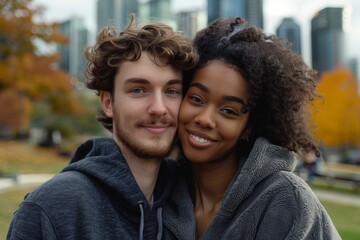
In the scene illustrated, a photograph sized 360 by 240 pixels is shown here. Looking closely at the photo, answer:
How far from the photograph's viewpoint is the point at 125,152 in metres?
2.54

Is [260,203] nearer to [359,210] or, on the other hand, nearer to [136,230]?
[136,230]

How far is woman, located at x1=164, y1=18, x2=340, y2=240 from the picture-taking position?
2.28m

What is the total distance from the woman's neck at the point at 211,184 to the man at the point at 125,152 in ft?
0.56

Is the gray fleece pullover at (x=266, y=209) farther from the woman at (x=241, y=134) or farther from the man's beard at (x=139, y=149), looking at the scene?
the man's beard at (x=139, y=149)

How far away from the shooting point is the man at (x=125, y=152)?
212cm

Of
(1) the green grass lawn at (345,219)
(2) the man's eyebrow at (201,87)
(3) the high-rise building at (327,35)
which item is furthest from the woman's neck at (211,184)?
(3) the high-rise building at (327,35)

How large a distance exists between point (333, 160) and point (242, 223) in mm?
35374

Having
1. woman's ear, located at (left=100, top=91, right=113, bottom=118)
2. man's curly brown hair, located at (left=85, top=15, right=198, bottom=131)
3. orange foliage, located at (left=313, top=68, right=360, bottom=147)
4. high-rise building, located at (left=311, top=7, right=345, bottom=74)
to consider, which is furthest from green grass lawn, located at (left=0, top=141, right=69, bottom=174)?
high-rise building, located at (left=311, top=7, right=345, bottom=74)

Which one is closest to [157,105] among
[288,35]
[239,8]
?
[288,35]

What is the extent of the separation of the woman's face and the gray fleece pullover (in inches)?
6.7

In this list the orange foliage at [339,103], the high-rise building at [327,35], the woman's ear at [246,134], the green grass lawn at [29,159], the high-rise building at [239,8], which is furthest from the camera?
the high-rise building at [327,35]

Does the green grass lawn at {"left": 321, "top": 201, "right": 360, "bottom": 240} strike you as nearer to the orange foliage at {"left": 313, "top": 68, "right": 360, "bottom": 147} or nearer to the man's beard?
the man's beard

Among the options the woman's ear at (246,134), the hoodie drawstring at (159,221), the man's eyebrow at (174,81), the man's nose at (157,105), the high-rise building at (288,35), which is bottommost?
the hoodie drawstring at (159,221)

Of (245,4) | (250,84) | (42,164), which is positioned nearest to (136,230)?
(250,84)
